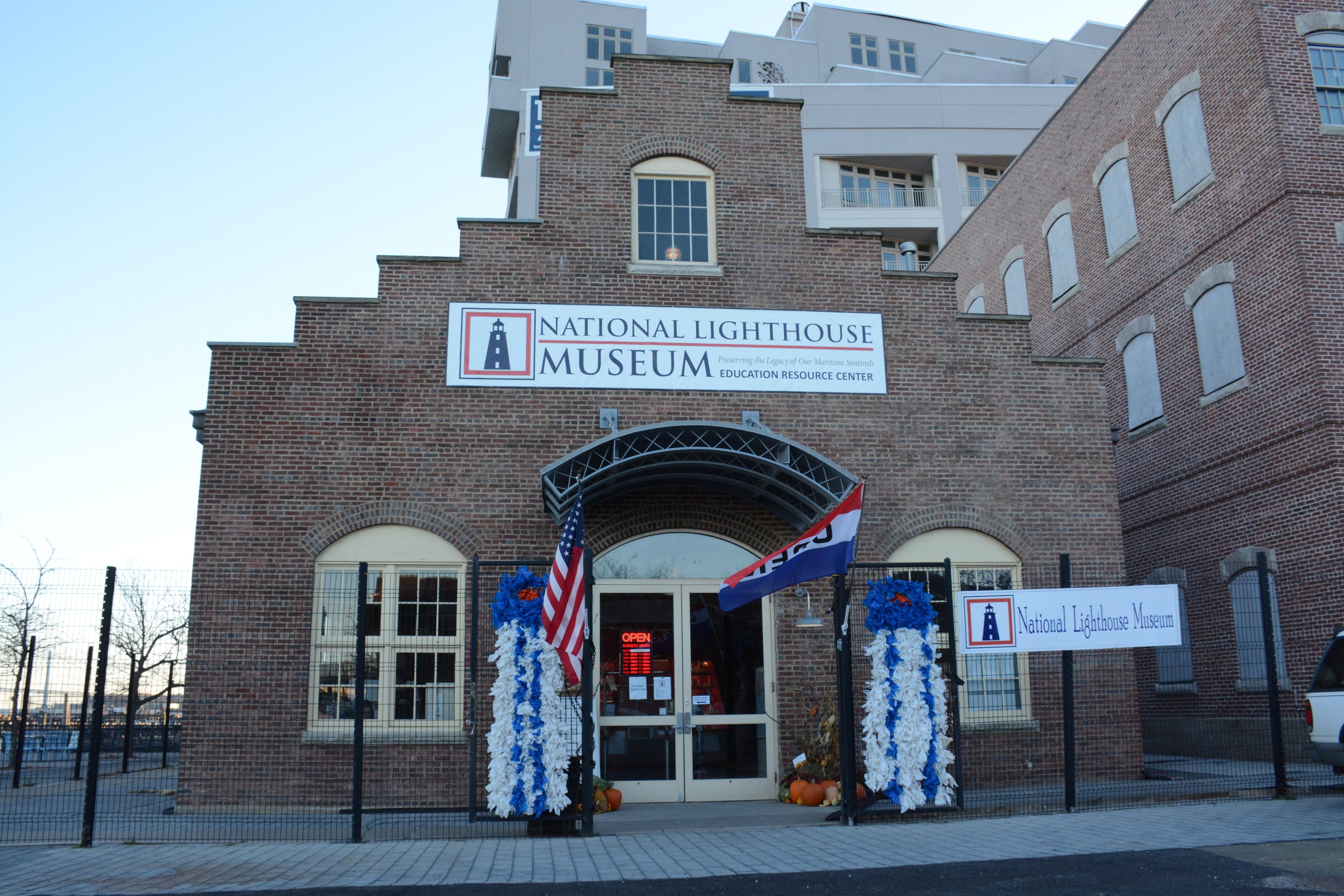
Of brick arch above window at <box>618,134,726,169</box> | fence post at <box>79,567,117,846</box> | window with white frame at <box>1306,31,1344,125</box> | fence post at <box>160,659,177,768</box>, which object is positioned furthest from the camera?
fence post at <box>160,659,177,768</box>

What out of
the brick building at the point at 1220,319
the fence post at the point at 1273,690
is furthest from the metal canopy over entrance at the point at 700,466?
the fence post at the point at 1273,690

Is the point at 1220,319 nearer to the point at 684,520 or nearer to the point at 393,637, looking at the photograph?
the point at 684,520

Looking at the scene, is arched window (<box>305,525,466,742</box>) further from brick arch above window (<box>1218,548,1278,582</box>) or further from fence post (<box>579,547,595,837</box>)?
brick arch above window (<box>1218,548,1278,582</box>)

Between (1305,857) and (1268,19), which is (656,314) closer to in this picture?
(1305,857)

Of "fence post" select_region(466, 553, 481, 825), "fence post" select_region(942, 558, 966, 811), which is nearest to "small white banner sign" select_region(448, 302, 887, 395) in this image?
"fence post" select_region(466, 553, 481, 825)

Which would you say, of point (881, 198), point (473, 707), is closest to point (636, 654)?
point (473, 707)

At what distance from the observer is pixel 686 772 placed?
495 inches

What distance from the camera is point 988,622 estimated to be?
1081 cm

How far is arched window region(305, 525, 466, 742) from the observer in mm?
12352

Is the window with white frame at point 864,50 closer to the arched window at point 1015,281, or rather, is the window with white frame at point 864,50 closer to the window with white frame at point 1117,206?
the arched window at point 1015,281

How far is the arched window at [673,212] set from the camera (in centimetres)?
1416

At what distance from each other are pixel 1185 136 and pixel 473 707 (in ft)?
48.2

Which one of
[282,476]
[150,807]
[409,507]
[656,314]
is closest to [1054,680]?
[656,314]

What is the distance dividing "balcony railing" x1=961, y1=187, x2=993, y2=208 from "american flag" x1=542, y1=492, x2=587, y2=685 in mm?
36220
